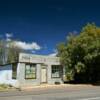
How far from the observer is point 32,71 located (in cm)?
2997

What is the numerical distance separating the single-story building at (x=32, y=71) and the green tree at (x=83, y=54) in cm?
153

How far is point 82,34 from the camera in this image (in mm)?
32781

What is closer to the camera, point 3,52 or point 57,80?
point 57,80

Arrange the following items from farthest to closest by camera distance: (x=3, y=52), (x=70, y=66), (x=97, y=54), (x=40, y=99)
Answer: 1. (x=3, y=52)
2. (x=70, y=66)
3. (x=97, y=54)
4. (x=40, y=99)

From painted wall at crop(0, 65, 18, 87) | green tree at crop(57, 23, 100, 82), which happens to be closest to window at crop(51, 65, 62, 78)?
green tree at crop(57, 23, 100, 82)

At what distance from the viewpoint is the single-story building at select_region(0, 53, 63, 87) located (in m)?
29.0

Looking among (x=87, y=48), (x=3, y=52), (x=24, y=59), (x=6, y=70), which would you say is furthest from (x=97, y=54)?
(x=3, y=52)

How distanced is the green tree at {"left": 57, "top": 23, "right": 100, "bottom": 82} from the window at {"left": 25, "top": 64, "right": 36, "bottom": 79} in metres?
5.01

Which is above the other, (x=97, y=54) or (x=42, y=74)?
(x=97, y=54)

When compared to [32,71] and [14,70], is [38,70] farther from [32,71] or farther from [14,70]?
[14,70]

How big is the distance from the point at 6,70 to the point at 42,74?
183 inches

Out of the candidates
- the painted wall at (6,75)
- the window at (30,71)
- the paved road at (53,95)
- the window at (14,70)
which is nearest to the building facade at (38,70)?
the window at (30,71)

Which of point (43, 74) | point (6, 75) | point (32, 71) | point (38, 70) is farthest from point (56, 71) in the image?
point (6, 75)

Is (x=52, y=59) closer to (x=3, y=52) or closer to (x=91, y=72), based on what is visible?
(x=91, y=72)
